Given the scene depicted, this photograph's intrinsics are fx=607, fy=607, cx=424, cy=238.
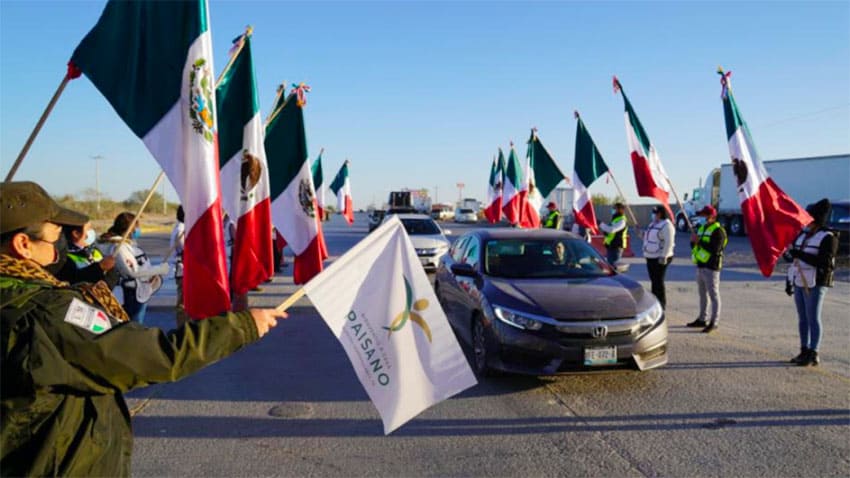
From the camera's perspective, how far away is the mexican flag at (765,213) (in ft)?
20.9

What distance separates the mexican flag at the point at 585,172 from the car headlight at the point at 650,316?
687 centimetres

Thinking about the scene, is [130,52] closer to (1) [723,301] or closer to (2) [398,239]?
(2) [398,239]

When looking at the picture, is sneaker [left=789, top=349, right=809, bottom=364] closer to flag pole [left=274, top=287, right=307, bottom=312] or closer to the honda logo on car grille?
the honda logo on car grille

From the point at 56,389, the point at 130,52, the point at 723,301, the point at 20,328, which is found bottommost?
the point at 723,301

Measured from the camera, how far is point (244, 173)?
5.41m

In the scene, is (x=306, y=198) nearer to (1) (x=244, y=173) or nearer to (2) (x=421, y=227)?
(1) (x=244, y=173)

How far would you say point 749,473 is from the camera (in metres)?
3.99

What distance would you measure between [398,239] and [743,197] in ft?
16.5

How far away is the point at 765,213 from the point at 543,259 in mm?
2414

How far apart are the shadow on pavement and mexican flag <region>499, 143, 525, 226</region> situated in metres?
12.1

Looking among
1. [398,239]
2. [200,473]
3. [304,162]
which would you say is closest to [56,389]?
[398,239]

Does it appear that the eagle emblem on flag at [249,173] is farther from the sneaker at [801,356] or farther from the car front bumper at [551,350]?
the sneaker at [801,356]

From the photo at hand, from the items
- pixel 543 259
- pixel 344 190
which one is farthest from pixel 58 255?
pixel 344 190

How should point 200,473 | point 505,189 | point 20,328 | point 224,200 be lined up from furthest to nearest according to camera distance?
1. point 505,189
2. point 224,200
3. point 200,473
4. point 20,328
